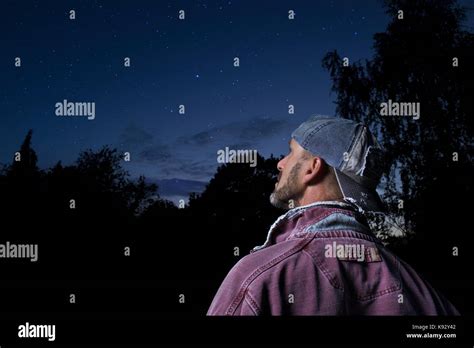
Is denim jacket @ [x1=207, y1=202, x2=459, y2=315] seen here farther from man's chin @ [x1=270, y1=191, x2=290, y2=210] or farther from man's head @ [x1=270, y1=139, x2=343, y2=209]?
man's chin @ [x1=270, y1=191, x2=290, y2=210]

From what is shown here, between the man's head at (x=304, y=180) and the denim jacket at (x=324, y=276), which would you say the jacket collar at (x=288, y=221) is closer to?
the denim jacket at (x=324, y=276)

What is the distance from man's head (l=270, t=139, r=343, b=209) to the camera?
2.15m

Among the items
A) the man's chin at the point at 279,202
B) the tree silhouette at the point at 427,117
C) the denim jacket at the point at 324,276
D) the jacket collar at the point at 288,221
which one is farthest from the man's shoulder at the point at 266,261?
the tree silhouette at the point at 427,117

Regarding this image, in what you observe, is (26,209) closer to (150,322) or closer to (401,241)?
(401,241)

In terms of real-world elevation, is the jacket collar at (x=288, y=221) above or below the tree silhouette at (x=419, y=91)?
below

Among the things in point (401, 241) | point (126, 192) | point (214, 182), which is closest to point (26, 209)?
point (126, 192)

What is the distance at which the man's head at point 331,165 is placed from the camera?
214 centimetres


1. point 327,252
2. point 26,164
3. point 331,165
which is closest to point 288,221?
point 327,252

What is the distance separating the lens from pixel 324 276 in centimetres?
167

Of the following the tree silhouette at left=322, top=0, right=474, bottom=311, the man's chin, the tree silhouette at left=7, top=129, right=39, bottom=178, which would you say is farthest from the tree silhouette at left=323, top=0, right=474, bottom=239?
the tree silhouette at left=7, top=129, right=39, bottom=178

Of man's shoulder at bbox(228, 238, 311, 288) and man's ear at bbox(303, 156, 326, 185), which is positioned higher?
man's ear at bbox(303, 156, 326, 185)

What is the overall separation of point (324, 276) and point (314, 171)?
620 millimetres

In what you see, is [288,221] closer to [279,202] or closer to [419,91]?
[279,202]

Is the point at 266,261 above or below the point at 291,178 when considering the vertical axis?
below
